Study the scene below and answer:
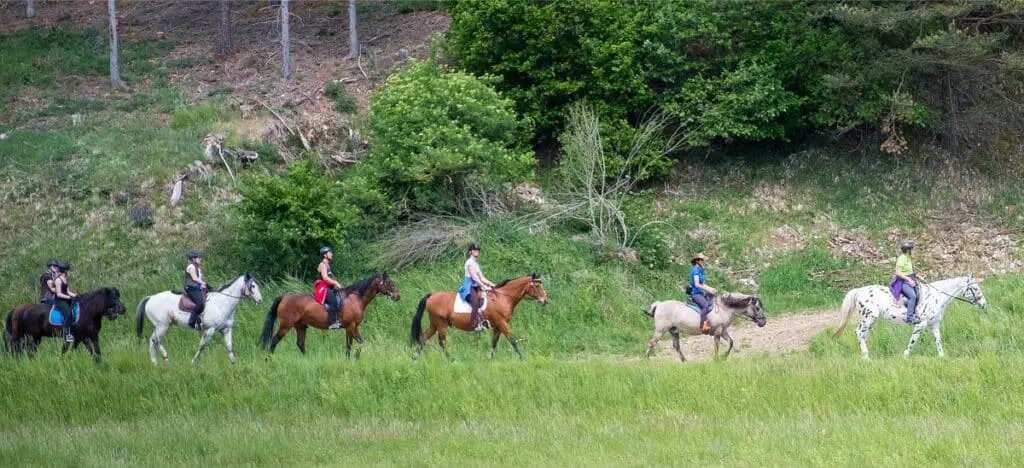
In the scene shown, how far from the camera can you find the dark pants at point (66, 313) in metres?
24.1

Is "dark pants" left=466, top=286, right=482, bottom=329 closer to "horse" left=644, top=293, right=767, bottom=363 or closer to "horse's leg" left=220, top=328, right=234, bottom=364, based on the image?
"horse" left=644, top=293, right=767, bottom=363

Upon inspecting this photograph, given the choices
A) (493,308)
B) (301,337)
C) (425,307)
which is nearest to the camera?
(493,308)

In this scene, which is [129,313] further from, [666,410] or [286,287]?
[666,410]

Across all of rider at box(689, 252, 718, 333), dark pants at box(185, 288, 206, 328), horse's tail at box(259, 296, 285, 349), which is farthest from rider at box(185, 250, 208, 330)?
rider at box(689, 252, 718, 333)

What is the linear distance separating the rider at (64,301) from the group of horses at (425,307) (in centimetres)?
22

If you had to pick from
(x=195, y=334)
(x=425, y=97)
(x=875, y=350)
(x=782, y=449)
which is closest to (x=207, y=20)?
(x=425, y=97)

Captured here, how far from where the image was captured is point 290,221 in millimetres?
29844

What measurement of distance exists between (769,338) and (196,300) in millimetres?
13569

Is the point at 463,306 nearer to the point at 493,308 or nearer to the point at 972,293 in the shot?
the point at 493,308

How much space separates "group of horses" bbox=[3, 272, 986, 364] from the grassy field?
70cm

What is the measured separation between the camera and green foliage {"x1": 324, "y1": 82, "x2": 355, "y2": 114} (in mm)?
39781

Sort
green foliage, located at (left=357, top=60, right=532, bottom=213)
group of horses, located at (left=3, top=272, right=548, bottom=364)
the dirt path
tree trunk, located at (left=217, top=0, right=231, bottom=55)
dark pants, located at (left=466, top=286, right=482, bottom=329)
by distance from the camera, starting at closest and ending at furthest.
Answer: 1. dark pants, located at (left=466, top=286, right=482, bottom=329)
2. group of horses, located at (left=3, top=272, right=548, bottom=364)
3. the dirt path
4. green foliage, located at (left=357, top=60, right=532, bottom=213)
5. tree trunk, located at (left=217, top=0, right=231, bottom=55)

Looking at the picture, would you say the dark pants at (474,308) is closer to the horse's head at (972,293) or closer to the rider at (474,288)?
the rider at (474,288)

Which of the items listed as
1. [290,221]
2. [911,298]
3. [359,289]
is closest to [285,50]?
[290,221]
